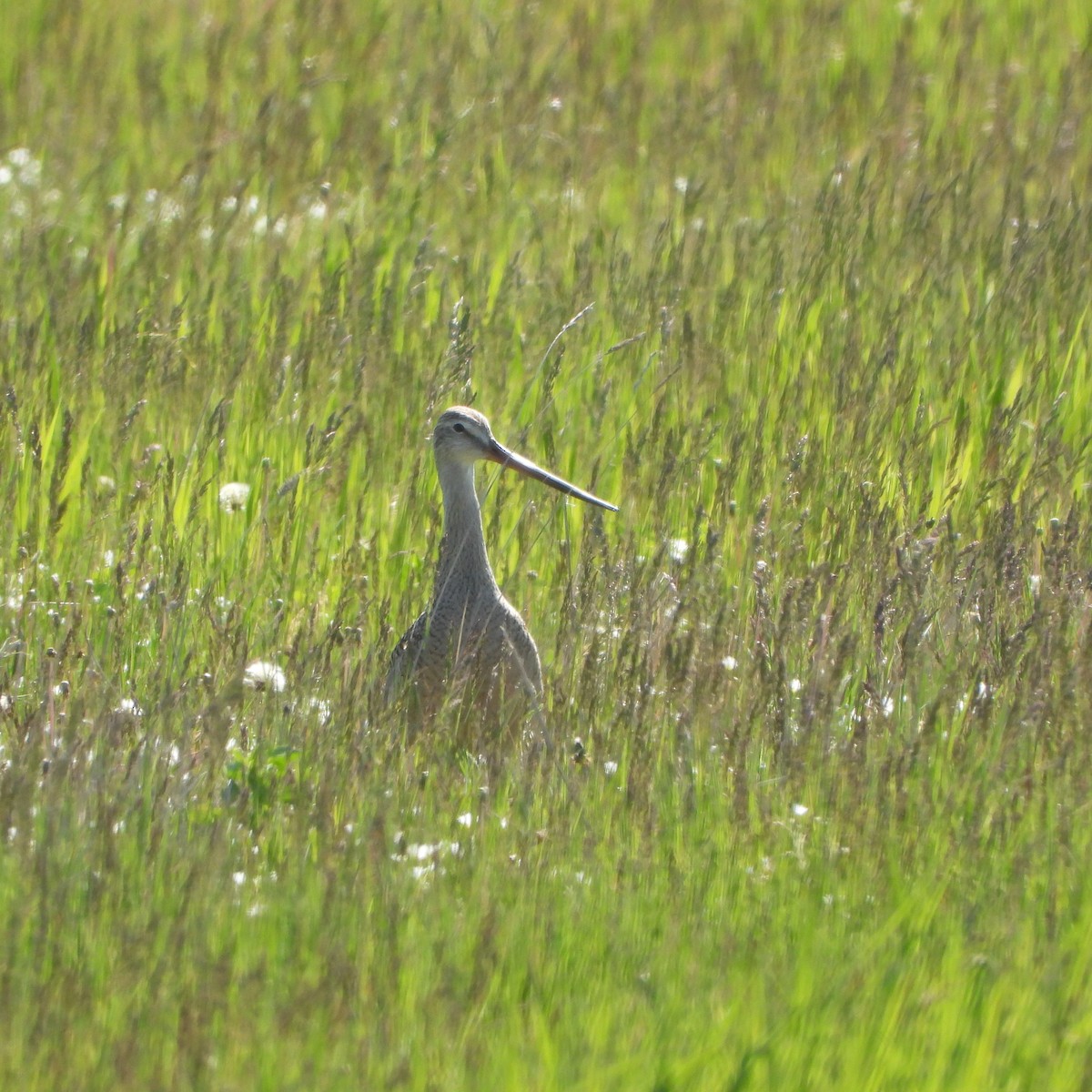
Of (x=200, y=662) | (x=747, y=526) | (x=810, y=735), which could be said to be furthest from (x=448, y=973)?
(x=747, y=526)

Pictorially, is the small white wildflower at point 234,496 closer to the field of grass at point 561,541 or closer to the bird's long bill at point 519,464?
the field of grass at point 561,541

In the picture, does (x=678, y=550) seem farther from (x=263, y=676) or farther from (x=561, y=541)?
(x=263, y=676)

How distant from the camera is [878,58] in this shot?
9211mm

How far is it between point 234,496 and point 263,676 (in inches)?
48.3

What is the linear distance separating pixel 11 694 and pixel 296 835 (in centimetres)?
113

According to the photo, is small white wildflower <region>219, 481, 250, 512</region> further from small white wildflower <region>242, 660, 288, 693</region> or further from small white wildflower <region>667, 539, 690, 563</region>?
small white wildflower <region>667, 539, 690, 563</region>

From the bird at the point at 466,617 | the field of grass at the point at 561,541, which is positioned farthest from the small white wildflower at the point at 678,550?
the bird at the point at 466,617

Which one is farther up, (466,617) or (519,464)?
(519,464)

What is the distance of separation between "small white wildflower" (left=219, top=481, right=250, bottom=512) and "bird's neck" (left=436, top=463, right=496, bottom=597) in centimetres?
→ 67

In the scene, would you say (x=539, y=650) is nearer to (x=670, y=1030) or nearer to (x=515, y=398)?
(x=515, y=398)

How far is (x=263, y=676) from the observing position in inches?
167

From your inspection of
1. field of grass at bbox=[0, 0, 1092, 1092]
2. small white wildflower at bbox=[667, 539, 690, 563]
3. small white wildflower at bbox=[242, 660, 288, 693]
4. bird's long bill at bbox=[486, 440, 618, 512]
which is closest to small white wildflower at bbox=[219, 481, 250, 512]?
field of grass at bbox=[0, 0, 1092, 1092]

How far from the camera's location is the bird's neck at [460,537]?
15.7 ft

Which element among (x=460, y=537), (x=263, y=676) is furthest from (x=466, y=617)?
(x=263, y=676)
